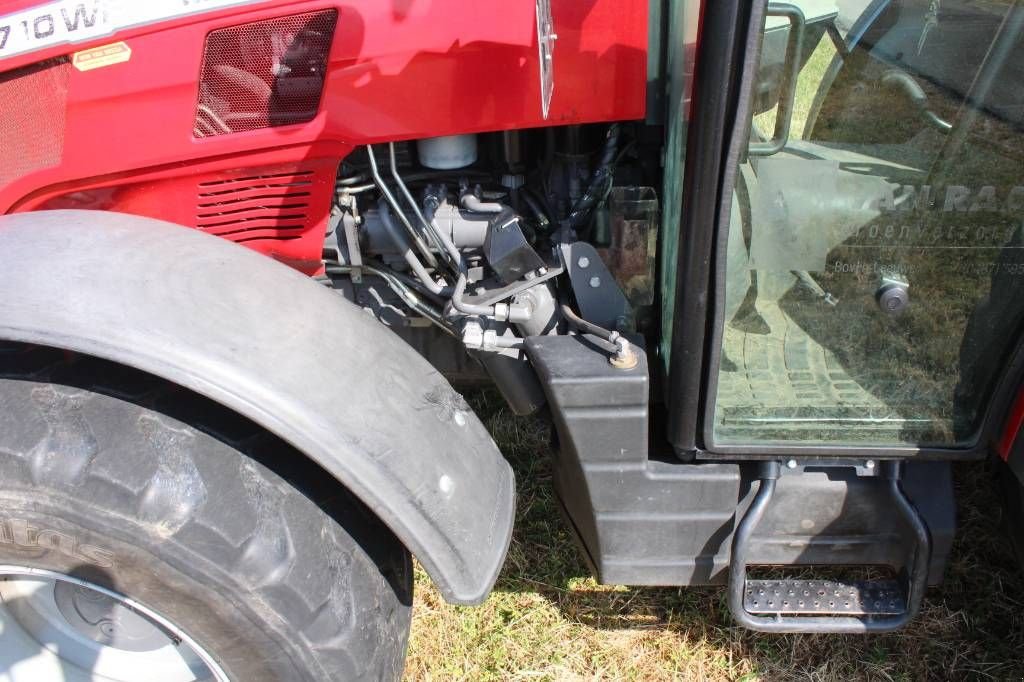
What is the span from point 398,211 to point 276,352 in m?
0.55

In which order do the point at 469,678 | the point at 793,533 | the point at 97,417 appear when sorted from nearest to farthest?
the point at 97,417, the point at 793,533, the point at 469,678

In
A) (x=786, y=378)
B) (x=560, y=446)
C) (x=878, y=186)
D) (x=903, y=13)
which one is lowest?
(x=560, y=446)

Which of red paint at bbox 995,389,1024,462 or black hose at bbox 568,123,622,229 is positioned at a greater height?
black hose at bbox 568,123,622,229

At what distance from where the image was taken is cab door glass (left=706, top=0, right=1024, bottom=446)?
1.33 meters

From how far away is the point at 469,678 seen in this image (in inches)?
Answer: 75.8

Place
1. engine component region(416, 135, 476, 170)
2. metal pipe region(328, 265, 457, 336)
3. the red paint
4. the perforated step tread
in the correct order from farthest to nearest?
metal pipe region(328, 265, 457, 336) < engine component region(416, 135, 476, 170) < the perforated step tread < the red paint

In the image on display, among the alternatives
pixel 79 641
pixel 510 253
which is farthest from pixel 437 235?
pixel 79 641

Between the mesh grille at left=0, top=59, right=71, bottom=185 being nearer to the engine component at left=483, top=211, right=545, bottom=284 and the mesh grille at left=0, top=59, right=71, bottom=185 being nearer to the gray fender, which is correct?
the gray fender

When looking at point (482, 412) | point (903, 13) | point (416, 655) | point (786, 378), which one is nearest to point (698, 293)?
point (786, 378)

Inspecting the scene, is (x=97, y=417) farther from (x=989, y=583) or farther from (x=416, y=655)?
(x=989, y=583)

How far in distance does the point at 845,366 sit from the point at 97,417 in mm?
1317

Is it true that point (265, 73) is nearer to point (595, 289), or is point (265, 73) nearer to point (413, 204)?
point (413, 204)

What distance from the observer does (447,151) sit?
1.71 meters

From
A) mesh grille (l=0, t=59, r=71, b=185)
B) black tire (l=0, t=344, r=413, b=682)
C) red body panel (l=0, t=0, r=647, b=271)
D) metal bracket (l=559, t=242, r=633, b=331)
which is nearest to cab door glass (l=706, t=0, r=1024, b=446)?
metal bracket (l=559, t=242, r=633, b=331)
